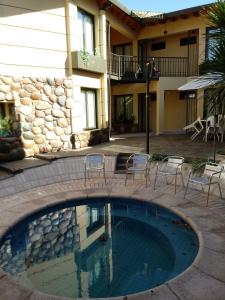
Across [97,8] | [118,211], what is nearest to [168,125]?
[97,8]

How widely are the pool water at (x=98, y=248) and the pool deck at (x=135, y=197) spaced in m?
0.26

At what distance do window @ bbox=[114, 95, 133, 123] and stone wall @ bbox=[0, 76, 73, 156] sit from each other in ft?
22.6

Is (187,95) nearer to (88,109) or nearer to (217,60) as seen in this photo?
(88,109)

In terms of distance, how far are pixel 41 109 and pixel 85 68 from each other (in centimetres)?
267

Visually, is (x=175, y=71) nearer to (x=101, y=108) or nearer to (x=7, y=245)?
(x=101, y=108)

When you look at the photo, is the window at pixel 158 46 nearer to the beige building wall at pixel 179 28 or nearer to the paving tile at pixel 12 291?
the beige building wall at pixel 179 28

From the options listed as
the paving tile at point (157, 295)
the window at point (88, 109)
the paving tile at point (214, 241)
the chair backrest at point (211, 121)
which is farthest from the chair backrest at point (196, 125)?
the paving tile at point (157, 295)

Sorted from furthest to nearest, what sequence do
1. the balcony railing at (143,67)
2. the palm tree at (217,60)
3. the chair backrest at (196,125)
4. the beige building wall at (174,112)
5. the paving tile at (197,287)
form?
the beige building wall at (174,112)
the balcony railing at (143,67)
the chair backrest at (196,125)
the palm tree at (217,60)
the paving tile at (197,287)

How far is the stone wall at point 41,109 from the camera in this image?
1023 centimetres

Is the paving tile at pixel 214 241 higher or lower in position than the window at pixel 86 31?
lower

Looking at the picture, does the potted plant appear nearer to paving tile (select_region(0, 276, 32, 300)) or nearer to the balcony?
the balcony

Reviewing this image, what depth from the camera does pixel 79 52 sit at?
37.7 feet

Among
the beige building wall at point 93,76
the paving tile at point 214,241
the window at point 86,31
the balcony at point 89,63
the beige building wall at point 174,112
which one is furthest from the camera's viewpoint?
the beige building wall at point 174,112

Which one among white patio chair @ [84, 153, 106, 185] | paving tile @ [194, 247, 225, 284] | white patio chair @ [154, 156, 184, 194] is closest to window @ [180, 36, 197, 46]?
white patio chair @ [154, 156, 184, 194]
